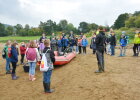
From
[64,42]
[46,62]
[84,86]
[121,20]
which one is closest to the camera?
[46,62]

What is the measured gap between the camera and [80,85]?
8789mm

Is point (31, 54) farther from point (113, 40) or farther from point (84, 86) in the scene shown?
point (113, 40)

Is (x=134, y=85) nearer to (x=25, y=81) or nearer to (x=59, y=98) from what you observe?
(x=59, y=98)

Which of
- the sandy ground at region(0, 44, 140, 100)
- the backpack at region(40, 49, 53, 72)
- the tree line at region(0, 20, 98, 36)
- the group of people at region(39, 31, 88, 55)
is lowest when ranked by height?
the sandy ground at region(0, 44, 140, 100)

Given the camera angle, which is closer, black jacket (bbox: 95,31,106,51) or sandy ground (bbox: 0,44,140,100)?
sandy ground (bbox: 0,44,140,100)

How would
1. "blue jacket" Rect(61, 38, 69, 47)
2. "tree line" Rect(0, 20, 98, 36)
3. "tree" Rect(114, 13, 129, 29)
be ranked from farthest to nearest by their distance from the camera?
"tree line" Rect(0, 20, 98, 36)
"tree" Rect(114, 13, 129, 29)
"blue jacket" Rect(61, 38, 69, 47)

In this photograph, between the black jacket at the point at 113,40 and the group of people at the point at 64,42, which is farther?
the group of people at the point at 64,42

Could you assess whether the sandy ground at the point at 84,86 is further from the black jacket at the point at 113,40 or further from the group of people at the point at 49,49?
the black jacket at the point at 113,40

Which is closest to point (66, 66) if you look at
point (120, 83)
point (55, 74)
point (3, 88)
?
point (55, 74)

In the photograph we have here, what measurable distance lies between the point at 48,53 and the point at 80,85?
201 cm

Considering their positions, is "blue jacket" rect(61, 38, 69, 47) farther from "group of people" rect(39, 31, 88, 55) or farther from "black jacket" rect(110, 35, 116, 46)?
"black jacket" rect(110, 35, 116, 46)

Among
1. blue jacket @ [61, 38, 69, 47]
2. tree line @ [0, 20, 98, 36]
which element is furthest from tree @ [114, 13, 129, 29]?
blue jacket @ [61, 38, 69, 47]

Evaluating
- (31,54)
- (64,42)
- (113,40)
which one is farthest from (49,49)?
(64,42)

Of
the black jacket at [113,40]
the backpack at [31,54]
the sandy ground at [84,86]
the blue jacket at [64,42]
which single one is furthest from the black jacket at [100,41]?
the blue jacket at [64,42]
